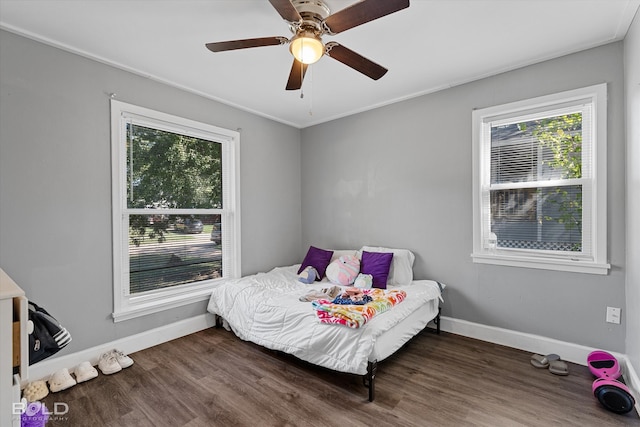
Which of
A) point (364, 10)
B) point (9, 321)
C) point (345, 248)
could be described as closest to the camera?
point (9, 321)

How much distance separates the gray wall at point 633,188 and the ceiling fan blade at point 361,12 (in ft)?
5.69

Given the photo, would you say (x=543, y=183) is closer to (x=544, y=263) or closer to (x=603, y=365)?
(x=544, y=263)

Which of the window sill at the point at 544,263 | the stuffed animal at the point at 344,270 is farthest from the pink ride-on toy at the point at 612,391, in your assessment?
the stuffed animal at the point at 344,270

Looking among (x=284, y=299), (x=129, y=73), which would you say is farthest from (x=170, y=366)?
(x=129, y=73)

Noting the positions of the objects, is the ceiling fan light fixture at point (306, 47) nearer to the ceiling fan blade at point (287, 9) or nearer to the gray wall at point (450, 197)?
the ceiling fan blade at point (287, 9)

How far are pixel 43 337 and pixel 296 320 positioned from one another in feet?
4.96

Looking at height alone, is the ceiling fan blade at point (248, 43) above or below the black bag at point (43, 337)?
above

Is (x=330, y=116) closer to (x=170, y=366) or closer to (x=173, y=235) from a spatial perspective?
(x=173, y=235)

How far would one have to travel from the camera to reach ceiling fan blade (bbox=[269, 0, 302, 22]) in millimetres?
1569

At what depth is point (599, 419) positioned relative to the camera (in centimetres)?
183

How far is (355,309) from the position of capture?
2.24m

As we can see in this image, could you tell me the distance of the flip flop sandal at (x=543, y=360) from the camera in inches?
95.5

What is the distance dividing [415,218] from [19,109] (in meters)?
3.56

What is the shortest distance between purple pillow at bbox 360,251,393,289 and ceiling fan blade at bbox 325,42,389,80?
1.80m
